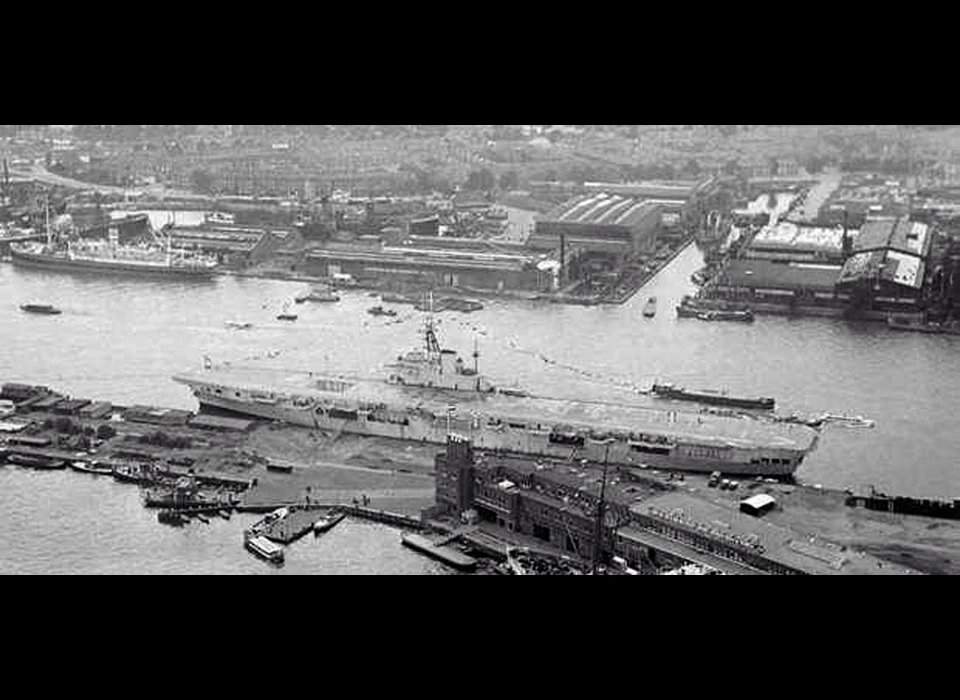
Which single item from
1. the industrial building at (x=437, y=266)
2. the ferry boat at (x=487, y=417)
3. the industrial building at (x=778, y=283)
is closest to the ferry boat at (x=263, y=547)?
the ferry boat at (x=487, y=417)

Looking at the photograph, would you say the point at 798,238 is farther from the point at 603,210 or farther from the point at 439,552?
the point at 439,552

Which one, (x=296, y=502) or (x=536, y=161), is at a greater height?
(x=536, y=161)

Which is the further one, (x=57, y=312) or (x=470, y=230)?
(x=470, y=230)

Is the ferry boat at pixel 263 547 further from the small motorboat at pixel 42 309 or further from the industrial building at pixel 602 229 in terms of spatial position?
the industrial building at pixel 602 229

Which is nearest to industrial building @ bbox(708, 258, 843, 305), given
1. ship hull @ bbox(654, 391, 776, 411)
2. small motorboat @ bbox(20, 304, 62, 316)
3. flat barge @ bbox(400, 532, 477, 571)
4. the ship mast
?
ship hull @ bbox(654, 391, 776, 411)

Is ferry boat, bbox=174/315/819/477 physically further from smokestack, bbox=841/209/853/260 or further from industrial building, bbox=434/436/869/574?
smokestack, bbox=841/209/853/260
